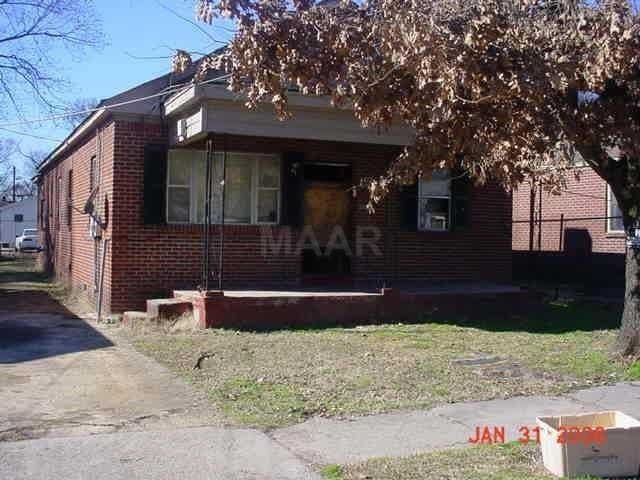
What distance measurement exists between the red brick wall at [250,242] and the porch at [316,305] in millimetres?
771

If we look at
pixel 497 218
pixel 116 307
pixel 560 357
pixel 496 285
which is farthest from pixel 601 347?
pixel 116 307

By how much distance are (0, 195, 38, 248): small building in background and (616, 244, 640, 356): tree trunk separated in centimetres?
6479

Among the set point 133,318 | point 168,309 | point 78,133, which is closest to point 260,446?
point 168,309

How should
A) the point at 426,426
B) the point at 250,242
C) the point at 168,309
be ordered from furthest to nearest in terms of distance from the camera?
the point at 250,242 → the point at 168,309 → the point at 426,426

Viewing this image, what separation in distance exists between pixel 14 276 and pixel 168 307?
584 inches

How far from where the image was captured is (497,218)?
16062mm

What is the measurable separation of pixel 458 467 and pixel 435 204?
10381 millimetres

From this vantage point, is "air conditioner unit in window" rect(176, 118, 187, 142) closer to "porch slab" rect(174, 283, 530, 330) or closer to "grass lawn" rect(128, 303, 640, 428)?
"porch slab" rect(174, 283, 530, 330)

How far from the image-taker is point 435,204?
1572cm

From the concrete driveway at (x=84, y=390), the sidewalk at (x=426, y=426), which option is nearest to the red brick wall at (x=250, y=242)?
the concrete driveway at (x=84, y=390)

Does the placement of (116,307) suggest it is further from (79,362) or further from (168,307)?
(79,362)

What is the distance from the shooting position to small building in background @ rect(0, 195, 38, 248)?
69062mm

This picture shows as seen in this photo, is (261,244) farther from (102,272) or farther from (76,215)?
(76,215)
